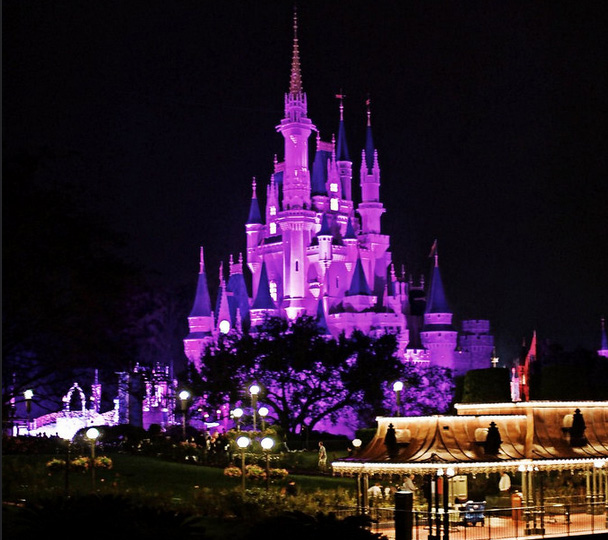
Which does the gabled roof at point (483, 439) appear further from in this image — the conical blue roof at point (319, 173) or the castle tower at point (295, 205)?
the conical blue roof at point (319, 173)

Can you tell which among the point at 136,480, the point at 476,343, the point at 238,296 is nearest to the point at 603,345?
the point at 476,343

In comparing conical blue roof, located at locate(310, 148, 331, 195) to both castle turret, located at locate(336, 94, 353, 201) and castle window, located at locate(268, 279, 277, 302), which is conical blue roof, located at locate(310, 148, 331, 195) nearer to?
castle turret, located at locate(336, 94, 353, 201)

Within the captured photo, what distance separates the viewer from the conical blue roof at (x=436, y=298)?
261 ft

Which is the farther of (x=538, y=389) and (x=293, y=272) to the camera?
(x=293, y=272)

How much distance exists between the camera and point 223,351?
6184 cm

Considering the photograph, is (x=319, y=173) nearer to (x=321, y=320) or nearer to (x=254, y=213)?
(x=254, y=213)

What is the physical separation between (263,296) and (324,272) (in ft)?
17.1

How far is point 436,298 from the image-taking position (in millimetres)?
80312

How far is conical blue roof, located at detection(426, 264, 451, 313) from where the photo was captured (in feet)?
261

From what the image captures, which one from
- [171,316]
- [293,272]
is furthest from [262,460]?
[171,316]

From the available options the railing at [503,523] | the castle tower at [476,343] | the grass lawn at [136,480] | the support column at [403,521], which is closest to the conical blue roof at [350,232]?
the castle tower at [476,343]

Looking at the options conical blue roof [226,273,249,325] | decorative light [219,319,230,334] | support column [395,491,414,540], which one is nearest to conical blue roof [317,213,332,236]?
conical blue roof [226,273,249,325]

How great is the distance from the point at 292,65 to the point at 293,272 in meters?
15.5

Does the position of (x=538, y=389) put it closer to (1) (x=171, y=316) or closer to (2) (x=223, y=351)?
(2) (x=223, y=351)
